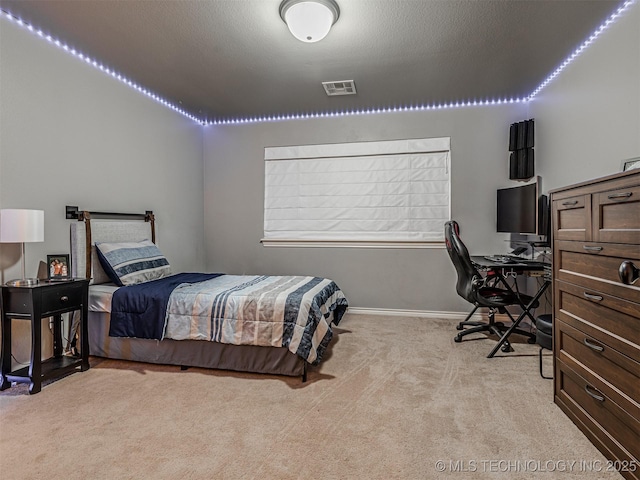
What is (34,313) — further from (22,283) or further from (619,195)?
(619,195)

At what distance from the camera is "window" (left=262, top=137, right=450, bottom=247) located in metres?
4.36

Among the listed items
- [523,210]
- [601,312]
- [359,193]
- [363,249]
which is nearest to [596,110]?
[523,210]

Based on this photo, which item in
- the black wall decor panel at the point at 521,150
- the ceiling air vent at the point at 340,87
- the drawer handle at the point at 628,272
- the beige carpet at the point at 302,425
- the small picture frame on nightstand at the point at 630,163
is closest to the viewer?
the drawer handle at the point at 628,272

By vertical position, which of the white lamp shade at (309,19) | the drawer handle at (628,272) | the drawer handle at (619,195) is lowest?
the drawer handle at (628,272)

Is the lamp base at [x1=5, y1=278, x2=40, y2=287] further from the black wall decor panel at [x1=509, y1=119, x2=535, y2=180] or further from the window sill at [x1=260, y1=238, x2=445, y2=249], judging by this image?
the black wall decor panel at [x1=509, y1=119, x2=535, y2=180]

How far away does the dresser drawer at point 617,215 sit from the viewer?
57.6 inches

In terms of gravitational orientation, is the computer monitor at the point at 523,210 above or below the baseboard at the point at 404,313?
above

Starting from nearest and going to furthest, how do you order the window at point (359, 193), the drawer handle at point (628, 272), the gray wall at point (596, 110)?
the drawer handle at point (628, 272) → the gray wall at point (596, 110) → the window at point (359, 193)

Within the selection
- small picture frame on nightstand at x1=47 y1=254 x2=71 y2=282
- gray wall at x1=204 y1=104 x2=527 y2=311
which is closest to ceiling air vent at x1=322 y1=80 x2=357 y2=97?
gray wall at x1=204 y1=104 x2=527 y2=311

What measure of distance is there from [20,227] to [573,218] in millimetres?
3354

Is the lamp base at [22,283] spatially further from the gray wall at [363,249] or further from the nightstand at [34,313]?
the gray wall at [363,249]

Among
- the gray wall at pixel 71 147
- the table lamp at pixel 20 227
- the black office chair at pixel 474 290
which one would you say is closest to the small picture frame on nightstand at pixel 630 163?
the black office chair at pixel 474 290

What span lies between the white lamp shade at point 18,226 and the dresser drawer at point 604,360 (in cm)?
334

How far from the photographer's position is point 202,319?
105 inches
